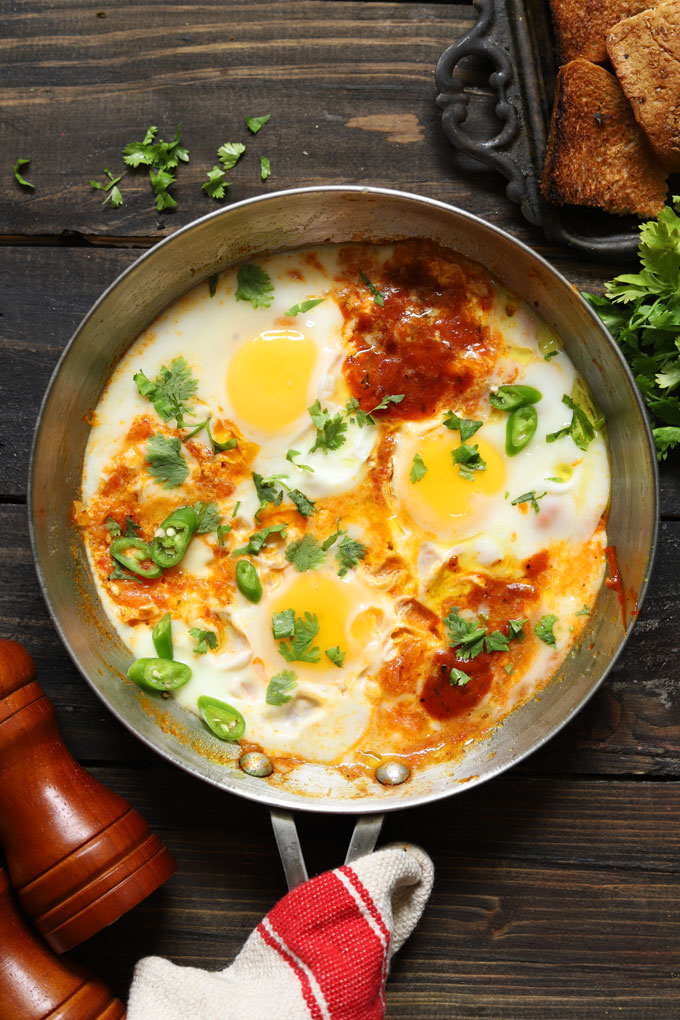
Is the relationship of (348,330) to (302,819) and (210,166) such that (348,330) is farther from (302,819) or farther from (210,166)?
(302,819)

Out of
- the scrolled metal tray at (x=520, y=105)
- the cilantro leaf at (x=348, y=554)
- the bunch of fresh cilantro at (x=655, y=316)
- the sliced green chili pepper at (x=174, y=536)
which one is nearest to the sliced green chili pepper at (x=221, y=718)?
the sliced green chili pepper at (x=174, y=536)

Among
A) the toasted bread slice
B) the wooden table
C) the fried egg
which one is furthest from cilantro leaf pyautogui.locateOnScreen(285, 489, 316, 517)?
the toasted bread slice

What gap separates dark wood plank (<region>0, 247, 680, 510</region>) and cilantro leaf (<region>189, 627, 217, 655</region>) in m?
0.80

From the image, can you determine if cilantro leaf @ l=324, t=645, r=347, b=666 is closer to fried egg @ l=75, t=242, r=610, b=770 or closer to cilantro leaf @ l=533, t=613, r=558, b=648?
fried egg @ l=75, t=242, r=610, b=770

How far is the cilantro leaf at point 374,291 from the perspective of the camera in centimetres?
252

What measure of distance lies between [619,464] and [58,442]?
71.9 inches

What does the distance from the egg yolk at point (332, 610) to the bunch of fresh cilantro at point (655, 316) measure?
3.70 ft

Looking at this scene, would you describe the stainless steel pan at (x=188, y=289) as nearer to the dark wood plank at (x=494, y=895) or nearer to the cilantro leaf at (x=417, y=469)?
the dark wood plank at (x=494, y=895)

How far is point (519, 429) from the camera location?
8.13ft

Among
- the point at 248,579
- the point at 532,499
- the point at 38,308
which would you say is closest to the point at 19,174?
the point at 38,308

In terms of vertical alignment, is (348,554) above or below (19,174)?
below

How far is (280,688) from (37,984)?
1.12m

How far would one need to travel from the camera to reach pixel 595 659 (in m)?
2.48

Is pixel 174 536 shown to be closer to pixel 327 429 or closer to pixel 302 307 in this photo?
pixel 327 429
